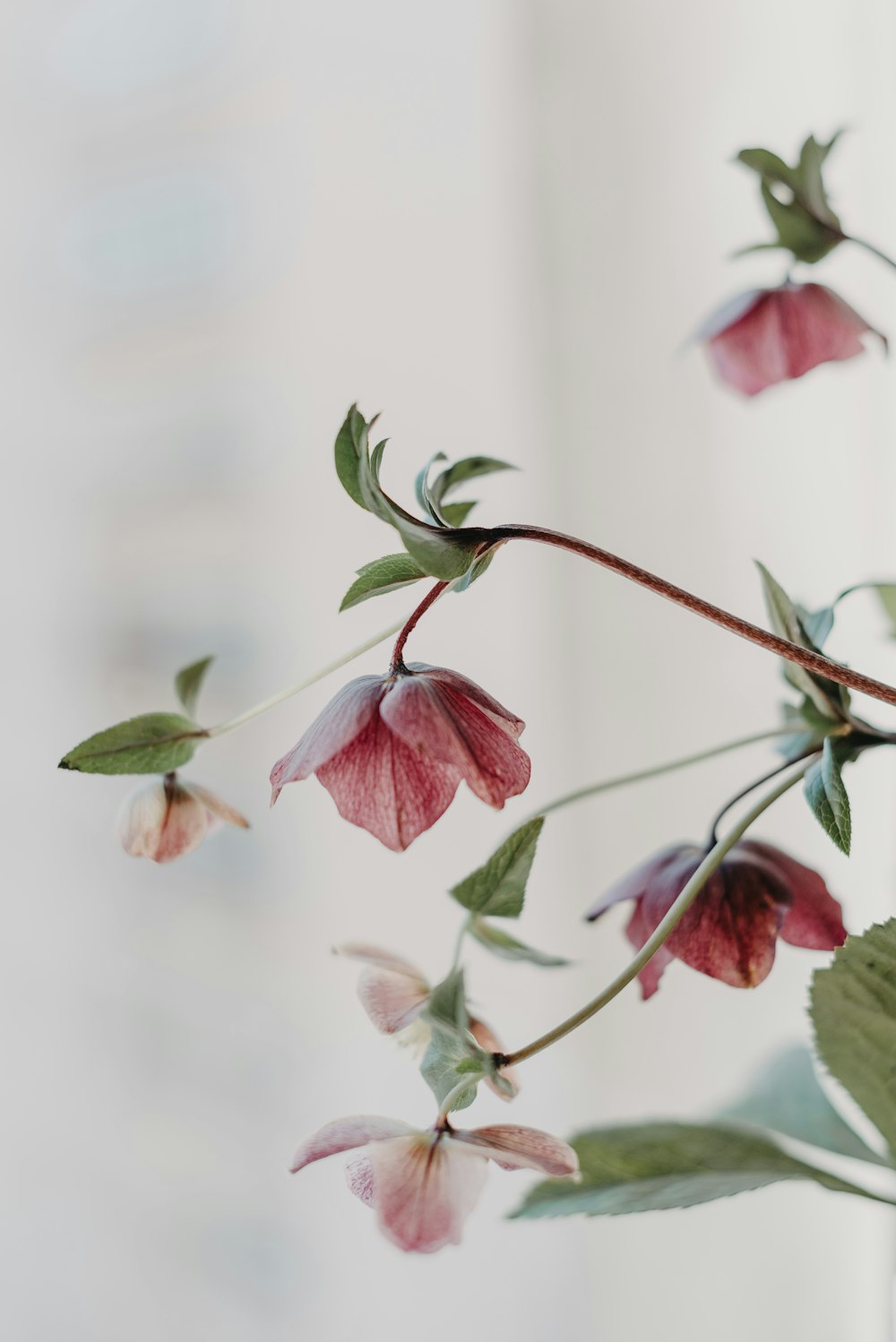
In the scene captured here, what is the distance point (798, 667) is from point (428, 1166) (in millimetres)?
166

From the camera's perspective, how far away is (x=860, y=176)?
Answer: 819mm

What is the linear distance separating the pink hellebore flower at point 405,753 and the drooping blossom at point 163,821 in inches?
3.0

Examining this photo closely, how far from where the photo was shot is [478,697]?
285 mm

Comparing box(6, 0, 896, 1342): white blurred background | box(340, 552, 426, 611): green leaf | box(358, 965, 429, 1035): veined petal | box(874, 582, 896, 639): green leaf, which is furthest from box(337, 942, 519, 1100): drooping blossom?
box(6, 0, 896, 1342): white blurred background

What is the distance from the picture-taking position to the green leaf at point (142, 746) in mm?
326

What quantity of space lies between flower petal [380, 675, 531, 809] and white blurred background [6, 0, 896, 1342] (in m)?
0.48

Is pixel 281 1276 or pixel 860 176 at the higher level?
pixel 860 176

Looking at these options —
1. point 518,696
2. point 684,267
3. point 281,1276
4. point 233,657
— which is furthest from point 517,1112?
point 684,267

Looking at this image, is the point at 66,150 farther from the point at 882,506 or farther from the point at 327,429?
the point at 882,506

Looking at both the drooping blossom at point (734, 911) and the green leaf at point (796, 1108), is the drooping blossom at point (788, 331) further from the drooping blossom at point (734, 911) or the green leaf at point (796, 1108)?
the green leaf at point (796, 1108)

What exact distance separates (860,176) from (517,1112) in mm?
744

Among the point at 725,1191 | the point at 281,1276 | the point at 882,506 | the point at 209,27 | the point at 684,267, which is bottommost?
the point at 281,1276

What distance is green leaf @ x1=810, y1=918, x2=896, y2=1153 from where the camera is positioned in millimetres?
337

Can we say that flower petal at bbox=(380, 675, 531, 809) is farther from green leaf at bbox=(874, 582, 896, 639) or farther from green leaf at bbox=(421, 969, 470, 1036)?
green leaf at bbox=(874, 582, 896, 639)
